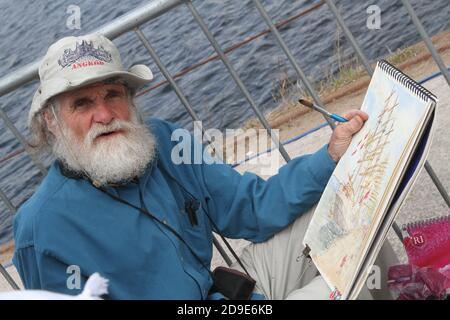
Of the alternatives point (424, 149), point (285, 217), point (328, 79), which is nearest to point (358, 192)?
point (424, 149)

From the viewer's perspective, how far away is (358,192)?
7.88 feet

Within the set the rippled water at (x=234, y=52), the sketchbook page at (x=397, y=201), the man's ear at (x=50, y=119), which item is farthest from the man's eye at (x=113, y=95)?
the rippled water at (x=234, y=52)

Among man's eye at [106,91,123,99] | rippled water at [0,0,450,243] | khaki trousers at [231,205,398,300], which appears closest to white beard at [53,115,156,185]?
man's eye at [106,91,123,99]

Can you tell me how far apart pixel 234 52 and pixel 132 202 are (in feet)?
36.2

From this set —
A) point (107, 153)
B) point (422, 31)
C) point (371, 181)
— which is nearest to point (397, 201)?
point (371, 181)

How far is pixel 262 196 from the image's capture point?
2.96 m

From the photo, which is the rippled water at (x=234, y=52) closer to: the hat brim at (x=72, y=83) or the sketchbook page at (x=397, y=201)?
the hat brim at (x=72, y=83)

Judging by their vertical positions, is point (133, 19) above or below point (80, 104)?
above

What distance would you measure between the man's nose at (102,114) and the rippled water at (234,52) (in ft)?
23.1

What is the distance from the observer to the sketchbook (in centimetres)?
217

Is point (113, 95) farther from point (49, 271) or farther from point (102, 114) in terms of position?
point (49, 271)

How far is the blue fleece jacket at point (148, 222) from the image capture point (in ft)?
8.19

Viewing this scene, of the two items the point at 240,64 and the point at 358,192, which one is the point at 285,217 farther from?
the point at 240,64

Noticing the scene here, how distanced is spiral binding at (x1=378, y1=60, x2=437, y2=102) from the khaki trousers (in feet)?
2.03
